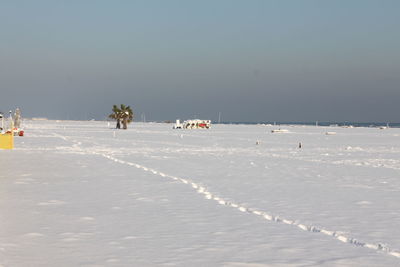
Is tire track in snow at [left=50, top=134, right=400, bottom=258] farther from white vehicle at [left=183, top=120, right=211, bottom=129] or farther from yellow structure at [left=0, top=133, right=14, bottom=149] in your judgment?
white vehicle at [left=183, top=120, right=211, bottom=129]

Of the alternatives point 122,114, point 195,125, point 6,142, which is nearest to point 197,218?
point 6,142

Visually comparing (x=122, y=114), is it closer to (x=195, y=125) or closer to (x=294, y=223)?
(x=195, y=125)

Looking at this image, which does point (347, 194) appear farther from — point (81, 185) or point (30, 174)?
point (30, 174)

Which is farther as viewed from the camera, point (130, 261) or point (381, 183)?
point (381, 183)

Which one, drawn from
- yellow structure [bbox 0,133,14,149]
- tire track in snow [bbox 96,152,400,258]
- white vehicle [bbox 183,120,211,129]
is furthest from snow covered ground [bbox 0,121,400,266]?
white vehicle [bbox 183,120,211,129]

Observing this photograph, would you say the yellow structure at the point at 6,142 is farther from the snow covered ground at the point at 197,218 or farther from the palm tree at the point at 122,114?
the palm tree at the point at 122,114

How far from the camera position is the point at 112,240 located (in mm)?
8953

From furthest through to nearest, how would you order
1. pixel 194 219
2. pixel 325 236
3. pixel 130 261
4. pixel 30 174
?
pixel 30 174
pixel 194 219
pixel 325 236
pixel 130 261

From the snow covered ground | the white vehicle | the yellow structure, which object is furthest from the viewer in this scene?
the white vehicle

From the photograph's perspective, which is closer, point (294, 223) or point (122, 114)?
point (294, 223)

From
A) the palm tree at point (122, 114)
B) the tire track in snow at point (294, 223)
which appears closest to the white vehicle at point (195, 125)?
the palm tree at point (122, 114)

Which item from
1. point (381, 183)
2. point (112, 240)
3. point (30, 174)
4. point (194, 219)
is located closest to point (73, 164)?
point (30, 174)

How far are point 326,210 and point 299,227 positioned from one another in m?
2.14

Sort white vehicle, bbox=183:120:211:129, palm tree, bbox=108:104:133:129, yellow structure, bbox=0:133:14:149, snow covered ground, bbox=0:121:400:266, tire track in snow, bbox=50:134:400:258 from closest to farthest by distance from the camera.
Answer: snow covered ground, bbox=0:121:400:266
tire track in snow, bbox=50:134:400:258
yellow structure, bbox=0:133:14:149
palm tree, bbox=108:104:133:129
white vehicle, bbox=183:120:211:129
